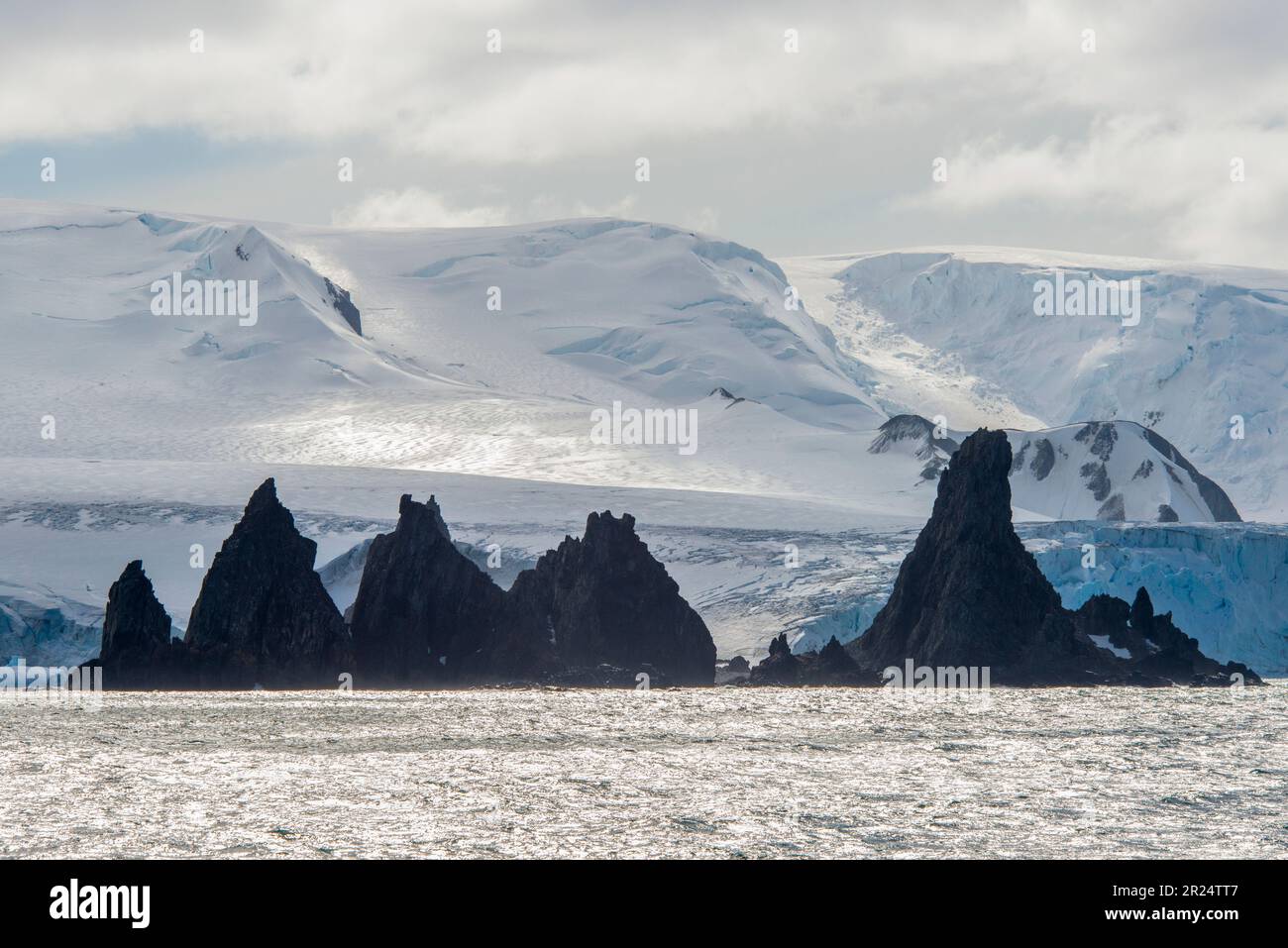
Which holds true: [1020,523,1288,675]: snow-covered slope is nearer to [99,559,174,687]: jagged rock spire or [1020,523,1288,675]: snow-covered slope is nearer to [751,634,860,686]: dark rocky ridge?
[751,634,860,686]: dark rocky ridge

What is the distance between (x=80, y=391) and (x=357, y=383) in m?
28.6

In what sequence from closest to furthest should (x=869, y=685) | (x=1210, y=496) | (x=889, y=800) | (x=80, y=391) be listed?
(x=889, y=800), (x=869, y=685), (x=1210, y=496), (x=80, y=391)

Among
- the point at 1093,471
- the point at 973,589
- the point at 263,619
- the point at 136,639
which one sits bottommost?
the point at 136,639

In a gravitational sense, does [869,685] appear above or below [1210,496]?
below

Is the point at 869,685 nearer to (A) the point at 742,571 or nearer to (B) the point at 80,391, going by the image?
(A) the point at 742,571

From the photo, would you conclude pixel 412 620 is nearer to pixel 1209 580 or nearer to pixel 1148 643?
pixel 1148 643

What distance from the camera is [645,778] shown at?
5025 cm

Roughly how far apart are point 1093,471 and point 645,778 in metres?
128

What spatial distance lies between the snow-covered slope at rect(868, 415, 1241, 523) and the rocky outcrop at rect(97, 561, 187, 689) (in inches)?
3644

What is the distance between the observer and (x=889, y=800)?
4550 centimetres

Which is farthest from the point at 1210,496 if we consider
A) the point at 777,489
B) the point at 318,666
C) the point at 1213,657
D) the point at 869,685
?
the point at 318,666

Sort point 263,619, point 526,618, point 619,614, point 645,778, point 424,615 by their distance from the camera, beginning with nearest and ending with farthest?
point 645,778 < point 263,619 < point 424,615 < point 526,618 < point 619,614

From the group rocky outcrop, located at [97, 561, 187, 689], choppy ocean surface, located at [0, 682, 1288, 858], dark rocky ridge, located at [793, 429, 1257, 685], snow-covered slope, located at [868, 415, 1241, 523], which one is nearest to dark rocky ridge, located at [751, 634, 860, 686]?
dark rocky ridge, located at [793, 429, 1257, 685]

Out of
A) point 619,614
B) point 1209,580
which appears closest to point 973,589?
point 619,614
